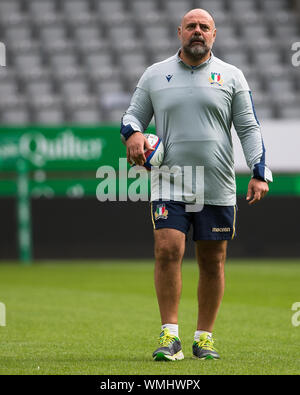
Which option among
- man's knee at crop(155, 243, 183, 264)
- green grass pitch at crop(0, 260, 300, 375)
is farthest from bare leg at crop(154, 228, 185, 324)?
green grass pitch at crop(0, 260, 300, 375)

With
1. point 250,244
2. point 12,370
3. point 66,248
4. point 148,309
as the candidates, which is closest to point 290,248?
point 250,244

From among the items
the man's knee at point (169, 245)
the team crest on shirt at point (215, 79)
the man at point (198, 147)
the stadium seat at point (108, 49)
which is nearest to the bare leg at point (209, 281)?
the man at point (198, 147)

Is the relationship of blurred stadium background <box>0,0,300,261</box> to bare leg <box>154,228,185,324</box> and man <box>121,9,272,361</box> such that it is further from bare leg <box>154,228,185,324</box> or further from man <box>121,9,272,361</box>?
bare leg <box>154,228,185,324</box>

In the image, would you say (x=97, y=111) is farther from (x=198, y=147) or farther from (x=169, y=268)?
(x=169, y=268)

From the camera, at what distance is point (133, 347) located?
5754 mm

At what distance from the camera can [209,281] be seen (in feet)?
17.6

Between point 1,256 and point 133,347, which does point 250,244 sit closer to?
point 1,256

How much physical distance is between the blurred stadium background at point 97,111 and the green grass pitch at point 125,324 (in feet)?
8.88

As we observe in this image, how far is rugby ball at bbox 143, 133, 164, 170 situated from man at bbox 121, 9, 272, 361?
0.15ft

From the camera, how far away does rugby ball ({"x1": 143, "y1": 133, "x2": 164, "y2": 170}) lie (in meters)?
5.15

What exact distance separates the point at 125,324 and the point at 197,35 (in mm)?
2839

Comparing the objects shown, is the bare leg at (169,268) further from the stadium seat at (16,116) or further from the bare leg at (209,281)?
the stadium seat at (16,116)

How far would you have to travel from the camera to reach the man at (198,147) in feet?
16.9

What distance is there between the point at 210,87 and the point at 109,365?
1613 mm
